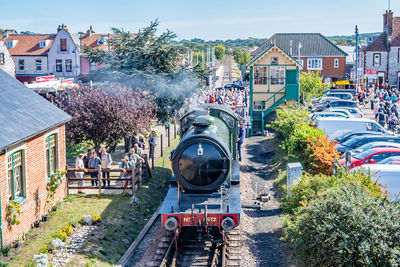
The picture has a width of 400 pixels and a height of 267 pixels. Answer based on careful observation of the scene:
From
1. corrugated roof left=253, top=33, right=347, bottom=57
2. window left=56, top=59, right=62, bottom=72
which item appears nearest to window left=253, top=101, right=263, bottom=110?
corrugated roof left=253, top=33, right=347, bottom=57

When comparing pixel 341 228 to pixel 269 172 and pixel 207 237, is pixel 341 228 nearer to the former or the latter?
pixel 207 237

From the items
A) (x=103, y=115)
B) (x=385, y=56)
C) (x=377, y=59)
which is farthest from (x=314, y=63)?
(x=103, y=115)

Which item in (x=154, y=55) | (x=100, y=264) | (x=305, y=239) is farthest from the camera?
(x=154, y=55)

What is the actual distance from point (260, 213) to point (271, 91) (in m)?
19.9

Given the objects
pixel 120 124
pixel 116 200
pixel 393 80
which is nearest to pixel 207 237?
pixel 116 200

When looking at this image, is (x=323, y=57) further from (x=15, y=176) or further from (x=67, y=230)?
(x=15, y=176)

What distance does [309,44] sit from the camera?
6350cm

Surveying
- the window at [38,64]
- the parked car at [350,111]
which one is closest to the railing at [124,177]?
the parked car at [350,111]

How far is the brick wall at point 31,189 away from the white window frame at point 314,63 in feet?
170

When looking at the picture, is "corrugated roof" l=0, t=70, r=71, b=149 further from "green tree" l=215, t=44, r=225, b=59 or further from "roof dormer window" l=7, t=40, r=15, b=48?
"green tree" l=215, t=44, r=225, b=59

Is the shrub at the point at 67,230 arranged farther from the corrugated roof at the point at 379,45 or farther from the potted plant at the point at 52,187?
the corrugated roof at the point at 379,45

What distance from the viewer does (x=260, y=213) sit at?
1617cm

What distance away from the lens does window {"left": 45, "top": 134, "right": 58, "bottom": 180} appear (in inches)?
619

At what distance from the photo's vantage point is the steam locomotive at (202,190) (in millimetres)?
11977
